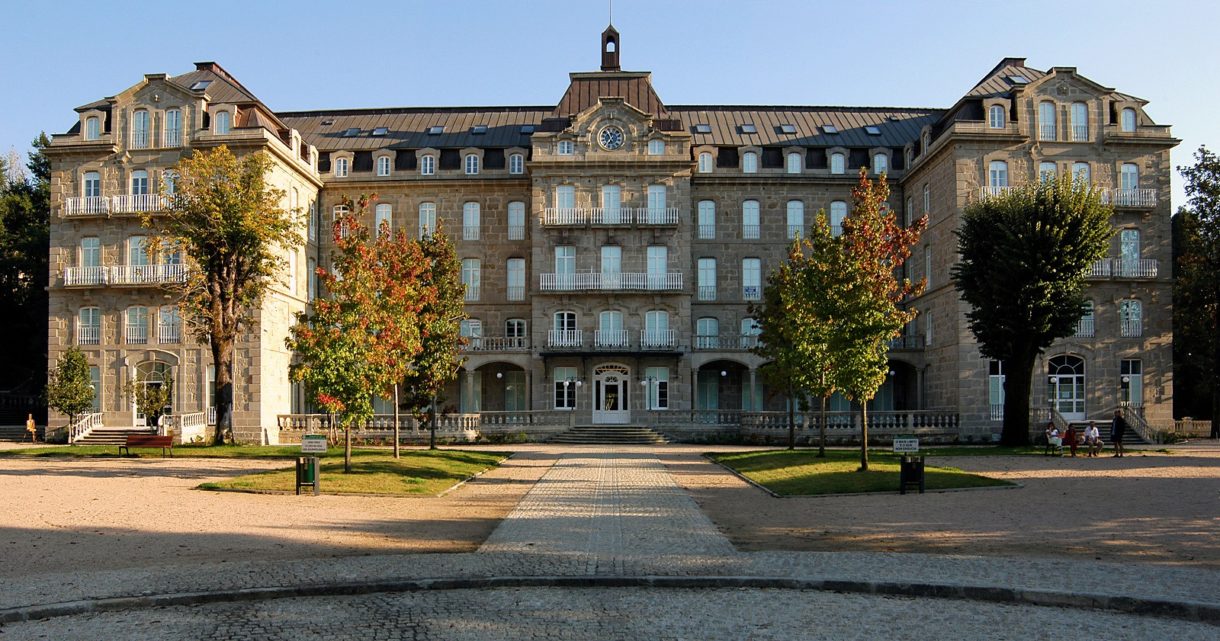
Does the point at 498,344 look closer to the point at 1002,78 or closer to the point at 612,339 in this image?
the point at 612,339

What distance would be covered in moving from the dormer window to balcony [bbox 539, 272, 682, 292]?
14.9 m

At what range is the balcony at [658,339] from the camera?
44.5 m

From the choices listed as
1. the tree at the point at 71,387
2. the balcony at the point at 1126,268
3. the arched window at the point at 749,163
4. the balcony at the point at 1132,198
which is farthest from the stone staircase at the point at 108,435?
the balcony at the point at 1132,198

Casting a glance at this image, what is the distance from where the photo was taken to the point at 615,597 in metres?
10.1

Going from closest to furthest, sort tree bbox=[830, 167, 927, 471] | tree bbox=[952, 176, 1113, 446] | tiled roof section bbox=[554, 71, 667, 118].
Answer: tree bbox=[830, 167, 927, 471], tree bbox=[952, 176, 1113, 446], tiled roof section bbox=[554, 71, 667, 118]

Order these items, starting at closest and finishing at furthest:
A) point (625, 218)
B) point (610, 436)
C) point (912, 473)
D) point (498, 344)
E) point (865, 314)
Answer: point (912, 473), point (865, 314), point (610, 436), point (625, 218), point (498, 344)

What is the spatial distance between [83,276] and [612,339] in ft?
75.6

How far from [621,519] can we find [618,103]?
1265 inches

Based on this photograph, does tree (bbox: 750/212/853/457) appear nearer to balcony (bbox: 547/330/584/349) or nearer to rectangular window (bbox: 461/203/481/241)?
balcony (bbox: 547/330/584/349)

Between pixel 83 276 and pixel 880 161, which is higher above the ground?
pixel 880 161

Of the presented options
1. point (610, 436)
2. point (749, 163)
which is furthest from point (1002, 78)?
point (610, 436)

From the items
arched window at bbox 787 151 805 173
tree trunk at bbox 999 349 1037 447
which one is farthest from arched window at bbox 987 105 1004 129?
tree trunk at bbox 999 349 1037 447

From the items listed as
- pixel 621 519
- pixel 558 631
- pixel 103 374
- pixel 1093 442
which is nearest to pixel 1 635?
Answer: pixel 558 631

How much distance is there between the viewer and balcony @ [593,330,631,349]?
44.5m
